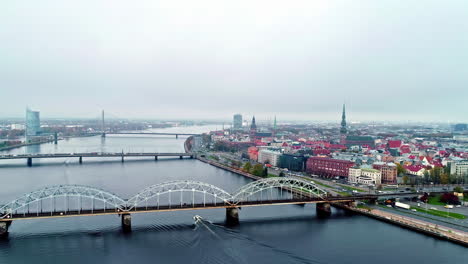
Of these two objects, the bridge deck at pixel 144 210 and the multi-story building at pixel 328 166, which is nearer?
the bridge deck at pixel 144 210

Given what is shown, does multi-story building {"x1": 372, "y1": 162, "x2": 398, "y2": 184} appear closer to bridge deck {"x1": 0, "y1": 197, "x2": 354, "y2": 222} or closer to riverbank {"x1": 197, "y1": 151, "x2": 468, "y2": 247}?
riverbank {"x1": 197, "y1": 151, "x2": 468, "y2": 247}

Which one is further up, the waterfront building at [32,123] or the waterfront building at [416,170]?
the waterfront building at [32,123]

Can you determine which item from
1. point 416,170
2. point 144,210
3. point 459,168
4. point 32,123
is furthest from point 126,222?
point 32,123

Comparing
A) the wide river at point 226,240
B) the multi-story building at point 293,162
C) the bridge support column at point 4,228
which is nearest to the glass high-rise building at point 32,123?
the multi-story building at point 293,162

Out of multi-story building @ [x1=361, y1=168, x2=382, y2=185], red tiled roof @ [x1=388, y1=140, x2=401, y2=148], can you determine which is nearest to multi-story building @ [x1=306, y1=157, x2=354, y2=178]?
multi-story building @ [x1=361, y1=168, x2=382, y2=185]

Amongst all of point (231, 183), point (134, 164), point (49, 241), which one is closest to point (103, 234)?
point (49, 241)

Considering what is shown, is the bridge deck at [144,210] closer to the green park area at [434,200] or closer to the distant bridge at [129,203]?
the distant bridge at [129,203]

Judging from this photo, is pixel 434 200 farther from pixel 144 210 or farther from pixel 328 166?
pixel 144 210
